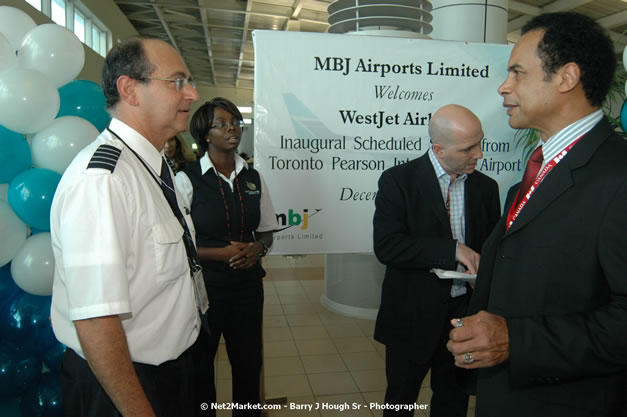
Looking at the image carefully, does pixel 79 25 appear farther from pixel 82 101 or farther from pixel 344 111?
pixel 344 111

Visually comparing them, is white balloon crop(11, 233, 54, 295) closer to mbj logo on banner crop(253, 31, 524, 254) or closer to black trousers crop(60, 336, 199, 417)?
black trousers crop(60, 336, 199, 417)

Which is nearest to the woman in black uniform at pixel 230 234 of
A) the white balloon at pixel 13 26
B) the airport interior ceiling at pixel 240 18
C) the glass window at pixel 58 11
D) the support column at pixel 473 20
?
the white balloon at pixel 13 26

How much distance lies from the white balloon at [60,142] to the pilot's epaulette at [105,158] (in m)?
0.95

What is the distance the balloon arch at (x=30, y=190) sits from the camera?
1.80 meters

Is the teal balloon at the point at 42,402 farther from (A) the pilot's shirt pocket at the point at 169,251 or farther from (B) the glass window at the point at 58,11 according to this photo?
(B) the glass window at the point at 58,11

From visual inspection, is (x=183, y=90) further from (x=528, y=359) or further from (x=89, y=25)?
(x=89, y=25)

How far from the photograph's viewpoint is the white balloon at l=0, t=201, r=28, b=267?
1.83 m

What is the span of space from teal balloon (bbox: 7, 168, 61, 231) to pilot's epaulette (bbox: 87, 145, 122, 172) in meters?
0.93

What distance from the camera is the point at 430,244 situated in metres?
1.76

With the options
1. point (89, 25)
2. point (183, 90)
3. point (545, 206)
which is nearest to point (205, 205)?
point (183, 90)

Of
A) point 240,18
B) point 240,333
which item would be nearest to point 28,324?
point 240,333

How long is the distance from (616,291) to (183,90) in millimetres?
1231

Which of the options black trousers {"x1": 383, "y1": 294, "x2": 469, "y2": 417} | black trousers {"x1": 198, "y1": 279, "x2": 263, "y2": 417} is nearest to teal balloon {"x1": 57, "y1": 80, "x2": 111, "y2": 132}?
→ black trousers {"x1": 198, "y1": 279, "x2": 263, "y2": 417}

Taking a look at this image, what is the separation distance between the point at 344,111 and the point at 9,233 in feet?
5.60
